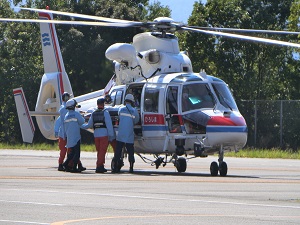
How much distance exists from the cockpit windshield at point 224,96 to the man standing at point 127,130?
85.2 inches

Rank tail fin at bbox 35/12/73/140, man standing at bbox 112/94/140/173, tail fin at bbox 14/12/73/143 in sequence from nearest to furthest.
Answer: man standing at bbox 112/94/140/173 < tail fin at bbox 14/12/73/143 < tail fin at bbox 35/12/73/140

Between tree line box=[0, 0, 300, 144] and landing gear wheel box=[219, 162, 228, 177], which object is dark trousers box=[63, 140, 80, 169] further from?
tree line box=[0, 0, 300, 144]

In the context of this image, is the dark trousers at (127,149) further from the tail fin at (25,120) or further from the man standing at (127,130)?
the tail fin at (25,120)

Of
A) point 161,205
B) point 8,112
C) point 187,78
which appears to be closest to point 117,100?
point 187,78

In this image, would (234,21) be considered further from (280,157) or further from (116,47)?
(116,47)

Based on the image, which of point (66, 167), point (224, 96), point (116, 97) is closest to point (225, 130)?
point (224, 96)

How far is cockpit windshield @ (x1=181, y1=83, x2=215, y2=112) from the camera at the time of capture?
2127cm

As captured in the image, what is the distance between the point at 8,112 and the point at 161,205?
3938 centimetres

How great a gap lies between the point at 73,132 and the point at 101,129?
0.73m

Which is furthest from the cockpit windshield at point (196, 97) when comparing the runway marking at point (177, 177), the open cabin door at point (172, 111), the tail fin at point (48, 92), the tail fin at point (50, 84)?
the tail fin at point (50, 84)

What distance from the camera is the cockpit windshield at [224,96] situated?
21.3 meters

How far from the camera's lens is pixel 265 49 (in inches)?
1844

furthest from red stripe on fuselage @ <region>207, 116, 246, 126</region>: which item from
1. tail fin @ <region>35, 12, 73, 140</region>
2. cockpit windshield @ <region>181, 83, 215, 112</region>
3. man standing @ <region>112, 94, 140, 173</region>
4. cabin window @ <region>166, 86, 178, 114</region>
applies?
tail fin @ <region>35, 12, 73, 140</region>

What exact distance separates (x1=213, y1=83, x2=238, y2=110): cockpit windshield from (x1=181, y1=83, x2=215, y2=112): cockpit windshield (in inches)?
8.8
